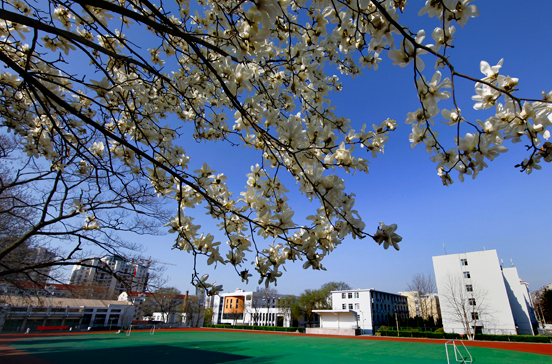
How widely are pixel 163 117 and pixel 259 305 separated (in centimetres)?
4383

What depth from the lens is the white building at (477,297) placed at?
19375 millimetres

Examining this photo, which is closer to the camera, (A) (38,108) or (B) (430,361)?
(A) (38,108)

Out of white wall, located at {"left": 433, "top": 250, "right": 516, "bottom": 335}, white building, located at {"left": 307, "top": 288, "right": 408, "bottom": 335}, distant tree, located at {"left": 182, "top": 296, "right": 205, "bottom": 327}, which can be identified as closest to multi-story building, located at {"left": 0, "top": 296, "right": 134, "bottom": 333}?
distant tree, located at {"left": 182, "top": 296, "right": 205, "bottom": 327}

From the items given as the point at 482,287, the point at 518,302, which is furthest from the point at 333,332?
the point at 518,302

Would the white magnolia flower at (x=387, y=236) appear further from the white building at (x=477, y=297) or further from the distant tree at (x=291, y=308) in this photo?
the distant tree at (x=291, y=308)

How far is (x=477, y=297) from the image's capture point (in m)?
20.5

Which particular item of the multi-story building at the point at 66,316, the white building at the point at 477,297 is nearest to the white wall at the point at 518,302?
the white building at the point at 477,297

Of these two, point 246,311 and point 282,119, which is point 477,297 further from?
point 246,311

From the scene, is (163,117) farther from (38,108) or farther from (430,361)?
(430,361)

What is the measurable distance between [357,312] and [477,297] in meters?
12.8

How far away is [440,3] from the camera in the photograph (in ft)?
2.84

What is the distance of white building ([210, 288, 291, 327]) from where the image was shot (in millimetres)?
38678

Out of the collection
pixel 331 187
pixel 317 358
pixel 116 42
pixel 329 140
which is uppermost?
pixel 116 42

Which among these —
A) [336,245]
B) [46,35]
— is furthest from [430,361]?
[46,35]
